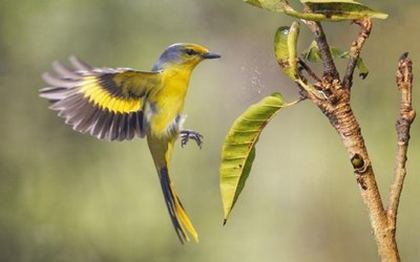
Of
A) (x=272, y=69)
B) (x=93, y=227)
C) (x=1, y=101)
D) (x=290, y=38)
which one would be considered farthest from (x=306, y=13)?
(x=1, y=101)

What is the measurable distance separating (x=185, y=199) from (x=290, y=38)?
1059mm

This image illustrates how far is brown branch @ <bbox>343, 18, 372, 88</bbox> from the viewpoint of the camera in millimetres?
299

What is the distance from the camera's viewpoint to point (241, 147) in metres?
0.35

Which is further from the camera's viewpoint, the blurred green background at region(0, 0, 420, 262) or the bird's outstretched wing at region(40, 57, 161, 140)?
the blurred green background at region(0, 0, 420, 262)

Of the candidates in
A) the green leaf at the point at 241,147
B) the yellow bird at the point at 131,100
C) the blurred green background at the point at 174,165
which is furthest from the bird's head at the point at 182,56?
the blurred green background at the point at 174,165

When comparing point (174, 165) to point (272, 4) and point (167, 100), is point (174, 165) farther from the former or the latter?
point (272, 4)

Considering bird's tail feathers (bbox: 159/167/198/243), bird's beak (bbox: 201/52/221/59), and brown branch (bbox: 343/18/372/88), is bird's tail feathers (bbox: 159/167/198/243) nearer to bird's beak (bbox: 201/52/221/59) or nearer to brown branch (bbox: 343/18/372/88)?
bird's beak (bbox: 201/52/221/59)

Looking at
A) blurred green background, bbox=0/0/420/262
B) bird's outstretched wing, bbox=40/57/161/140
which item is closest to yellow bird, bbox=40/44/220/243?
bird's outstretched wing, bbox=40/57/161/140

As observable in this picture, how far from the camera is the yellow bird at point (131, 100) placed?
691 mm

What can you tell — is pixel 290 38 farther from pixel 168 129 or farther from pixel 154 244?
pixel 154 244

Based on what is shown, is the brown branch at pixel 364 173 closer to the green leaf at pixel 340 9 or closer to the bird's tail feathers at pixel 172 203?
the green leaf at pixel 340 9

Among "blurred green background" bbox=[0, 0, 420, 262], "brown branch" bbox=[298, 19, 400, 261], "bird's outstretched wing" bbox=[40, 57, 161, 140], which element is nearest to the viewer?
"brown branch" bbox=[298, 19, 400, 261]

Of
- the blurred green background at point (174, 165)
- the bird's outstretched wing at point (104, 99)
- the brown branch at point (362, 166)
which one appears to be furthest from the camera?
the blurred green background at point (174, 165)

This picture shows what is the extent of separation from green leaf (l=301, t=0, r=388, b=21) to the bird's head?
438 millimetres
